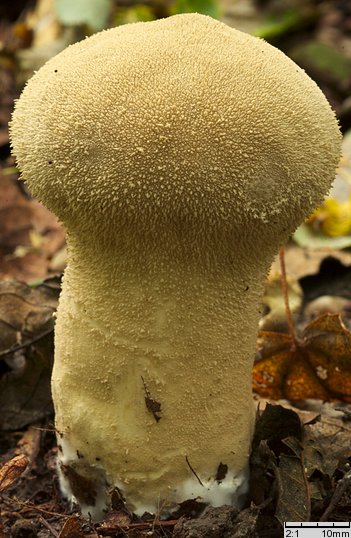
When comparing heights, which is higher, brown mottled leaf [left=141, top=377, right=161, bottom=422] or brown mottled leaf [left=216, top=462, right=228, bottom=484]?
brown mottled leaf [left=141, top=377, right=161, bottom=422]

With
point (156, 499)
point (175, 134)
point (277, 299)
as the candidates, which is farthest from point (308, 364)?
point (175, 134)

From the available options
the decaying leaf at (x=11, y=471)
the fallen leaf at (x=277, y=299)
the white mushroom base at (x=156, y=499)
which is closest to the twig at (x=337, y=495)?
the white mushroom base at (x=156, y=499)

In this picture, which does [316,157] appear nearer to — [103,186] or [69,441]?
[103,186]

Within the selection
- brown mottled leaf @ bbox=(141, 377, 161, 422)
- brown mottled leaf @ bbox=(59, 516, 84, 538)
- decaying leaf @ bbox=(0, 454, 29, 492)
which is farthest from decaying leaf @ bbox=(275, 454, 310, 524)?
decaying leaf @ bbox=(0, 454, 29, 492)

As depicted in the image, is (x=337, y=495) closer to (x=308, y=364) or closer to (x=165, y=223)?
(x=308, y=364)

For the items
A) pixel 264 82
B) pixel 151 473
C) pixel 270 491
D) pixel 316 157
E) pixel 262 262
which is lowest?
pixel 270 491

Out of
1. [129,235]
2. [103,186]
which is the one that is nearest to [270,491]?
[129,235]

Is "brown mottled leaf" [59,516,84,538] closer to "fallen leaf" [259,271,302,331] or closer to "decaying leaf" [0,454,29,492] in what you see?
"decaying leaf" [0,454,29,492]
